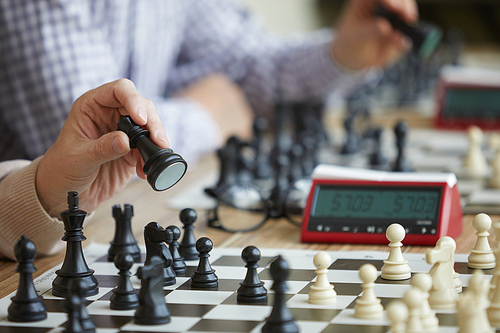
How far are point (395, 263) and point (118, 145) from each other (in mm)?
448

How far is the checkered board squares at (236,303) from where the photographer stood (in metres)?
0.73

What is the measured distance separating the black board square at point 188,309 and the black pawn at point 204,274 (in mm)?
76

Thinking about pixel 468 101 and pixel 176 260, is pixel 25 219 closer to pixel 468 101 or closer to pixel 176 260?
pixel 176 260

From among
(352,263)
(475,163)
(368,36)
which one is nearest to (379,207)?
(352,263)

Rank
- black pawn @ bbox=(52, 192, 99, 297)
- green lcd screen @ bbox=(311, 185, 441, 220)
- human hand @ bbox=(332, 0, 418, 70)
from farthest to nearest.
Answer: human hand @ bbox=(332, 0, 418, 70) → green lcd screen @ bbox=(311, 185, 441, 220) → black pawn @ bbox=(52, 192, 99, 297)

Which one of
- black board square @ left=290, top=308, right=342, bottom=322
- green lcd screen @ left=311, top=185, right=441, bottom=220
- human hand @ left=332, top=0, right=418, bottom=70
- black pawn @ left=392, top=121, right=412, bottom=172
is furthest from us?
human hand @ left=332, top=0, right=418, bottom=70

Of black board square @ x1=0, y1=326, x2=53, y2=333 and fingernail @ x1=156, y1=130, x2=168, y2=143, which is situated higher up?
fingernail @ x1=156, y1=130, x2=168, y2=143

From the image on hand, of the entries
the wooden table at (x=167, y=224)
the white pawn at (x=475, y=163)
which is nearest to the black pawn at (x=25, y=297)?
the wooden table at (x=167, y=224)

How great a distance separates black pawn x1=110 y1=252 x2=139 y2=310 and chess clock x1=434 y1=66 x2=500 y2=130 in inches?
76.2

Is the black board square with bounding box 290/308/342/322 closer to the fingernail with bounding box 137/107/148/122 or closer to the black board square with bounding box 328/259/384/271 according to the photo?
the black board square with bounding box 328/259/384/271

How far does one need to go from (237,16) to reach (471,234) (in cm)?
183

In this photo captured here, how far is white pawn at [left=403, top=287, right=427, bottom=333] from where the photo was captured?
0.66 meters

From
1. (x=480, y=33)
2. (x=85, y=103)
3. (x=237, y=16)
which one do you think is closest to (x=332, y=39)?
(x=237, y=16)

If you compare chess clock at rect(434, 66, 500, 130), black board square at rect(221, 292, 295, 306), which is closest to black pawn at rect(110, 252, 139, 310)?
black board square at rect(221, 292, 295, 306)
